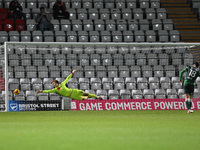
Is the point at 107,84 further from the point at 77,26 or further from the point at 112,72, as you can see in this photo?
the point at 77,26

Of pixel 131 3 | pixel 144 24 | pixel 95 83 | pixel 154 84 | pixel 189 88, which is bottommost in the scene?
pixel 189 88

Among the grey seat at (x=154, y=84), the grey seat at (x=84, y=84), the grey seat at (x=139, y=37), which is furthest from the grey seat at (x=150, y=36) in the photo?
the grey seat at (x=84, y=84)

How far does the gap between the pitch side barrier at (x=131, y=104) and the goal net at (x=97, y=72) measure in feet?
1.91

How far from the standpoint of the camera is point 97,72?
2273 centimetres

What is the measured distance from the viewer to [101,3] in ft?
91.6

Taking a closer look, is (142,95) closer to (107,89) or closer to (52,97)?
(107,89)

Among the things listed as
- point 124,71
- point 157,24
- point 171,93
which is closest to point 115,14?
point 157,24

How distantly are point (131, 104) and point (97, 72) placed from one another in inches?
89.2

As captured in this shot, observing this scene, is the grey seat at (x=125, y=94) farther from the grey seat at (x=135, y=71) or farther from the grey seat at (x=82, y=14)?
the grey seat at (x=82, y=14)

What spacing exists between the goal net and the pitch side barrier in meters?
0.58

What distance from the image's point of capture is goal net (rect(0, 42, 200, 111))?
71.7 ft

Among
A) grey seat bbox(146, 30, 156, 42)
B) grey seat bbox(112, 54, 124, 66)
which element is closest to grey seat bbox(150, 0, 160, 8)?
grey seat bbox(146, 30, 156, 42)

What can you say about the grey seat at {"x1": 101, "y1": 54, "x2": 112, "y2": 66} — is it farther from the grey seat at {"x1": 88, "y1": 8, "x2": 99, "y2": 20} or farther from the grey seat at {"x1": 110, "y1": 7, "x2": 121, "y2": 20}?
the grey seat at {"x1": 110, "y1": 7, "x2": 121, "y2": 20}

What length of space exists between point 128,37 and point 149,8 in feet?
12.9
